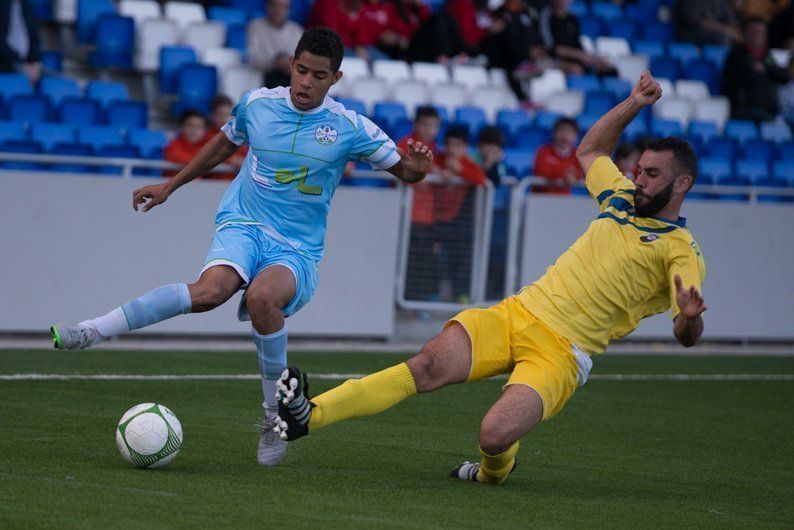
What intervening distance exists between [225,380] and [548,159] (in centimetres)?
535

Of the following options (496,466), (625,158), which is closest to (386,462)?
(496,466)

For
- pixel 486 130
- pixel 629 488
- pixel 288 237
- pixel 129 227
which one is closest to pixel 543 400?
pixel 629 488

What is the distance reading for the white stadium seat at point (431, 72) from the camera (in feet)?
57.4

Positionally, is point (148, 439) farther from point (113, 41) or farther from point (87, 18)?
point (87, 18)

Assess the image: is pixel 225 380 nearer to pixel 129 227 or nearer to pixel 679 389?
pixel 129 227

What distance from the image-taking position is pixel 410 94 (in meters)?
16.6

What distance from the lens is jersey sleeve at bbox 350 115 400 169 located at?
23.4 feet

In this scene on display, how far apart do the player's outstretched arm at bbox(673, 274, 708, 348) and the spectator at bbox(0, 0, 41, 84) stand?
9796 mm

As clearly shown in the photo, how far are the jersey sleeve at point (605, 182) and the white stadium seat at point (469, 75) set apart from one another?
10852mm

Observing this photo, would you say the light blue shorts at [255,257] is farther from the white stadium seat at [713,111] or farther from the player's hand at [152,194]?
the white stadium seat at [713,111]

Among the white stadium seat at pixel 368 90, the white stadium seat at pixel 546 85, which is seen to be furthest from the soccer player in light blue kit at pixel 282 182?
the white stadium seat at pixel 546 85

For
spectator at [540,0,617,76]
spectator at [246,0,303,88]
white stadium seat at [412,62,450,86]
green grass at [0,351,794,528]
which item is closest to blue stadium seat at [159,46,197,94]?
spectator at [246,0,303,88]

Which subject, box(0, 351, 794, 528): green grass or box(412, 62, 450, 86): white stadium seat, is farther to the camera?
box(412, 62, 450, 86): white stadium seat

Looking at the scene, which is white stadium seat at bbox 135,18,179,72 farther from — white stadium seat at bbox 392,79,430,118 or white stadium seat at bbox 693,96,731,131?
white stadium seat at bbox 693,96,731,131
